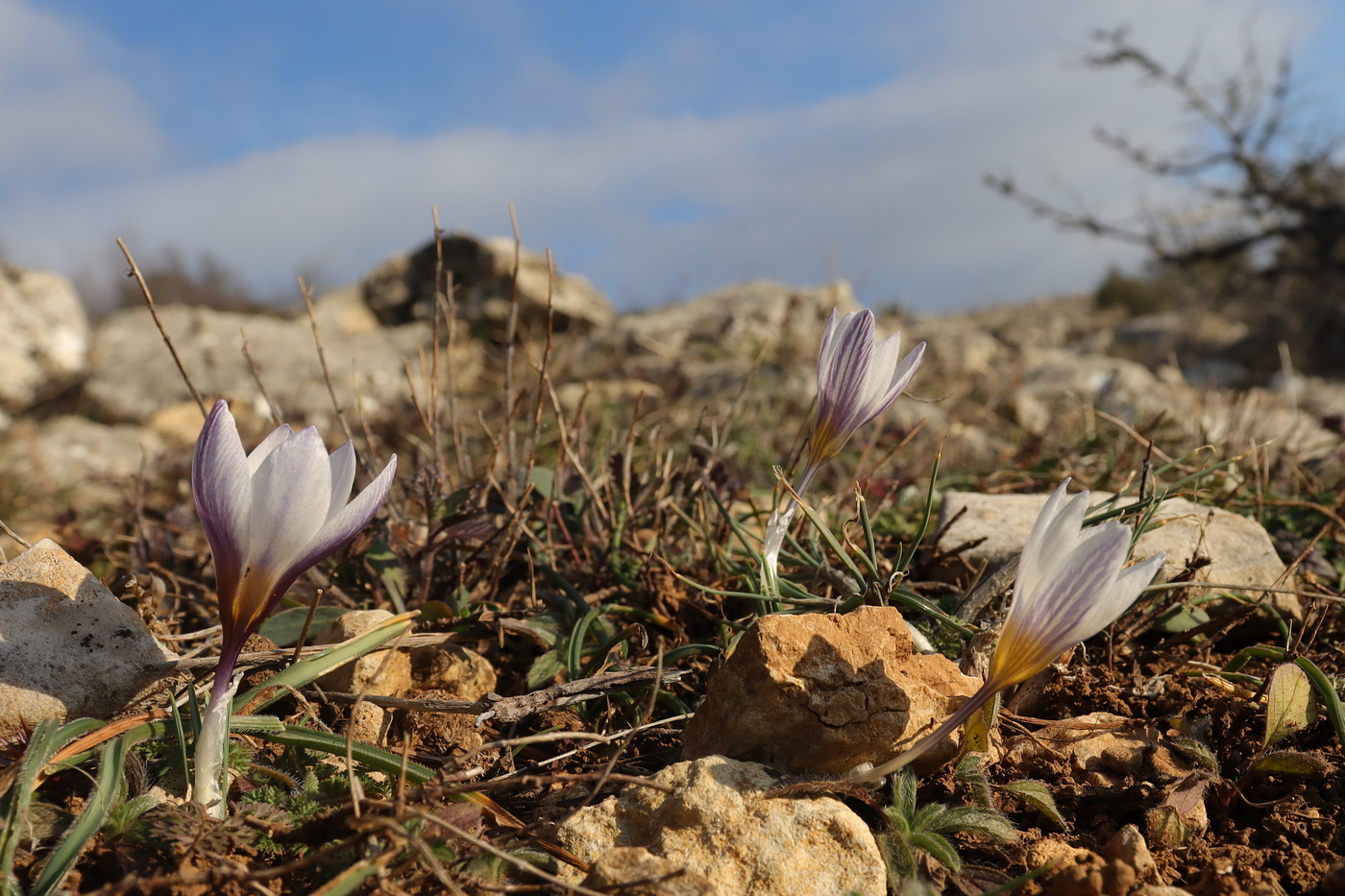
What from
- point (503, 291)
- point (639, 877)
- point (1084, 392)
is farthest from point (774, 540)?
point (503, 291)

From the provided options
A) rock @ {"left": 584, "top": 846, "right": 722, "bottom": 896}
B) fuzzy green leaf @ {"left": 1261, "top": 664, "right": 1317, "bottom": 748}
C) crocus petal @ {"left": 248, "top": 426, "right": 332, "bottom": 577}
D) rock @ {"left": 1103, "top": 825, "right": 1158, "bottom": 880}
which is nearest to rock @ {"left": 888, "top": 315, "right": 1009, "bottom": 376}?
fuzzy green leaf @ {"left": 1261, "top": 664, "right": 1317, "bottom": 748}

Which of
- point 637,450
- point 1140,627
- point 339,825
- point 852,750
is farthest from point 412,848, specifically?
point 637,450

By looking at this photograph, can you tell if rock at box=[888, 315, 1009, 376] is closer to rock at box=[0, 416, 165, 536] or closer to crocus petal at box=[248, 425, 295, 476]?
rock at box=[0, 416, 165, 536]

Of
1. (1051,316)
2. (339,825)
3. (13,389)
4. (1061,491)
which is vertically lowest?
(1051,316)

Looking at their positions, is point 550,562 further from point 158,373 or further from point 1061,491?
point 158,373

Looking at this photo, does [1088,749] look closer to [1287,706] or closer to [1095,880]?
[1287,706]

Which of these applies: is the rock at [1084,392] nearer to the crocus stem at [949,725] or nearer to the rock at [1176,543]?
the rock at [1176,543]
